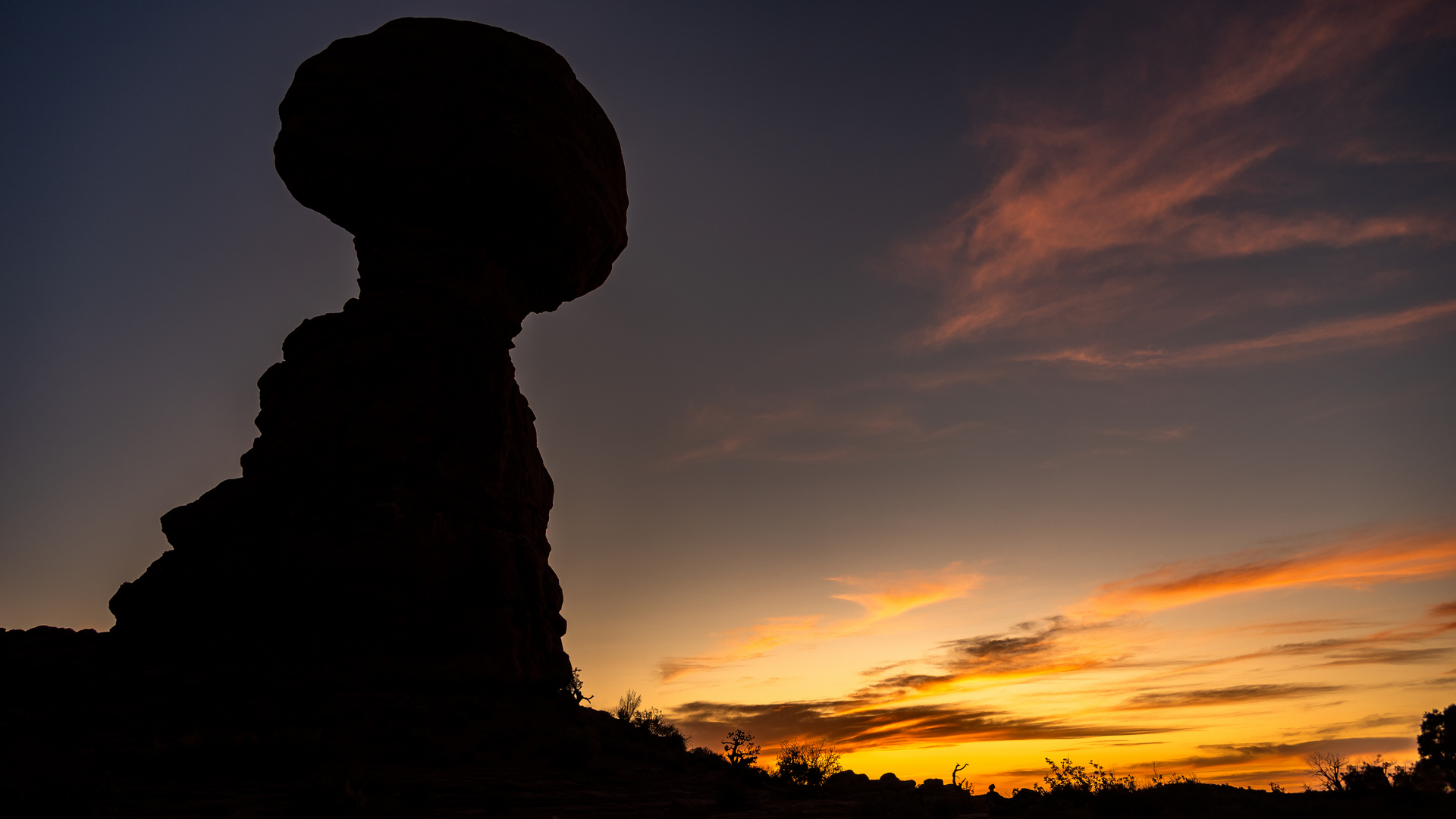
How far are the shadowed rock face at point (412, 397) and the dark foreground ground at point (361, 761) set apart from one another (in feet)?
4.18

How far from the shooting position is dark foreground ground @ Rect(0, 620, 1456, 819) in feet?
40.7

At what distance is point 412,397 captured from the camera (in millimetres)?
24891

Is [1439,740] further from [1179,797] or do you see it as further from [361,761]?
[361,761]

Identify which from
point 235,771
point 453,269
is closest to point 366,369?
point 453,269

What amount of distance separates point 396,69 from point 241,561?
18.9 m

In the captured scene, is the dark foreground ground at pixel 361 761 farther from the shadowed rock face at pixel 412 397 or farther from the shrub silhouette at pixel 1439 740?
the shrub silhouette at pixel 1439 740

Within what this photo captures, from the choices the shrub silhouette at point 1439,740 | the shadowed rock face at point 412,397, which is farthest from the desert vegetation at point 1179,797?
the shadowed rock face at point 412,397

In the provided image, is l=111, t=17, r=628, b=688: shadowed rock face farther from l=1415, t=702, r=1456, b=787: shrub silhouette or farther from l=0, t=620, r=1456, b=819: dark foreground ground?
l=1415, t=702, r=1456, b=787: shrub silhouette

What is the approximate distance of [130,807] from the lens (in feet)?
39.5

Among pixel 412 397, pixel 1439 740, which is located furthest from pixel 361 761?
pixel 1439 740

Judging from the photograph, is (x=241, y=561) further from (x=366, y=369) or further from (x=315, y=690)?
(x=366, y=369)

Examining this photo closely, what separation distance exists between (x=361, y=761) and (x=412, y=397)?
1206 cm

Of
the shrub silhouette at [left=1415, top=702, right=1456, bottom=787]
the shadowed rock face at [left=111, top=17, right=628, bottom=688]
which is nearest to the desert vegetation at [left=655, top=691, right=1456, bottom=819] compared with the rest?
the shrub silhouette at [left=1415, top=702, right=1456, bottom=787]

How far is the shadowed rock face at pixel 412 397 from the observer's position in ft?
71.6
